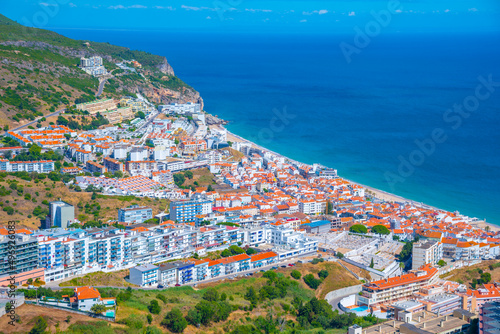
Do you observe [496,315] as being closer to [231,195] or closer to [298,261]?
[298,261]

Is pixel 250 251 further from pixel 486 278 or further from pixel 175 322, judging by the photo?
pixel 486 278

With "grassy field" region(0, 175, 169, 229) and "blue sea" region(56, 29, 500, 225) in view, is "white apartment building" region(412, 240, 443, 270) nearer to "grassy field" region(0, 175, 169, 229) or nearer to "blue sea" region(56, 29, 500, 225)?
"blue sea" region(56, 29, 500, 225)

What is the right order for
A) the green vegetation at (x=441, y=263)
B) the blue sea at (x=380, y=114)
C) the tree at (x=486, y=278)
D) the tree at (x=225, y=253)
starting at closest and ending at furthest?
the tree at (x=486, y=278) < the tree at (x=225, y=253) < the green vegetation at (x=441, y=263) < the blue sea at (x=380, y=114)

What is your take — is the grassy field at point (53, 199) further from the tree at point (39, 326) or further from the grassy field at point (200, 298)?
the tree at point (39, 326)

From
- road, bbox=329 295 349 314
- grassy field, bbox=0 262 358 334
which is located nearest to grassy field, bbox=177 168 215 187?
grassy field, bbox=0 262 358 334

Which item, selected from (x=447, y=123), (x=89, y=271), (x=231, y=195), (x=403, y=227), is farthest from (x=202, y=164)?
(x=447, y=123)

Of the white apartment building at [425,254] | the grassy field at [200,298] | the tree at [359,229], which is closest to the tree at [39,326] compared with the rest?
the grassy field at [200,298]

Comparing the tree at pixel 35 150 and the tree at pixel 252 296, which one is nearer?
the tree at pixel 252 296
